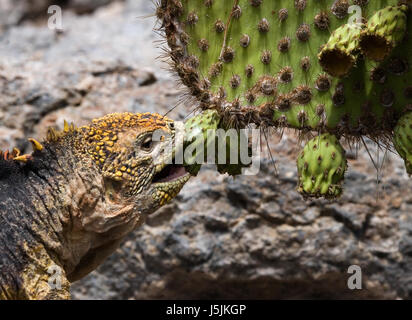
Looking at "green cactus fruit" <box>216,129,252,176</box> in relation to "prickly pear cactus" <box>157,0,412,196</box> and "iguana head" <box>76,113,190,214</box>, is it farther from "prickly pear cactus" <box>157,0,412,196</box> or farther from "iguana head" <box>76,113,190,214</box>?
"iguana head" <box>76,113,190,214</box>

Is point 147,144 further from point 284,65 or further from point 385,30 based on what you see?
point 385,30

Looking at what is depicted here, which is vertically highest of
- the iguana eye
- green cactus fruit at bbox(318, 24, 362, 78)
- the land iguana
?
green cactus fruit at bbox(318, 24, 362, 78)

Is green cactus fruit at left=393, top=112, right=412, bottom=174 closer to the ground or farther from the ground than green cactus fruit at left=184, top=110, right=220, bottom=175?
closer to the ground

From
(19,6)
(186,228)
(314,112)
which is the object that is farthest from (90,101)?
(19,6)

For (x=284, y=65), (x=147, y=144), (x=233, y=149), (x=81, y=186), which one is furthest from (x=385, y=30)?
(x=81, y=186)

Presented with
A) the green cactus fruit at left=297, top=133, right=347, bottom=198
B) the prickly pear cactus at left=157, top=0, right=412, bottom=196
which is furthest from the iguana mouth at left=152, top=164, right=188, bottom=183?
the green cactus fruit at left=297, top=133, right=347, bottom=198

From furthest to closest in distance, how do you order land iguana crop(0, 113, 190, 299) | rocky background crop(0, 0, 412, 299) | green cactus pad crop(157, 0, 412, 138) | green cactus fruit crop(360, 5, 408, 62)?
rocky background crop(0, 0, 412, 299) < land iguana crop(0, 113, 190, 299) < green cactus pad crop(157, 0, 412, 138) < green cactus fruit crop(360, 5, 408, 62)

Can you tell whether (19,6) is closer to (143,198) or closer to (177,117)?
(177,117)

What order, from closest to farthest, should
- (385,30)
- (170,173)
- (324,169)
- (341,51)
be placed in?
(385,30)
(341,51)
(324,169)
(170,173)
